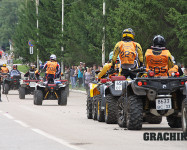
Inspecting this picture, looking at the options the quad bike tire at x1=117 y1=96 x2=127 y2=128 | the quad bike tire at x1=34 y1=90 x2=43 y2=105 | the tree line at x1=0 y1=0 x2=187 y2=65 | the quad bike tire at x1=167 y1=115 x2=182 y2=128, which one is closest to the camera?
the quad bike tire at x1=117 y1=96 x2=127 y2=128

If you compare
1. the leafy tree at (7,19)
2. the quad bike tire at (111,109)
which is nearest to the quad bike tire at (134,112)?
the quad bike tire at (111,109)

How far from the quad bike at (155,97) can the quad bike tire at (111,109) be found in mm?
2119

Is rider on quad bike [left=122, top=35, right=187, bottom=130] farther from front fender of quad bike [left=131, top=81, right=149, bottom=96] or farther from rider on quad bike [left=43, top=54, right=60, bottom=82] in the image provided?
rider on quad bike [left=43, top=54, right=60, bottom=82]

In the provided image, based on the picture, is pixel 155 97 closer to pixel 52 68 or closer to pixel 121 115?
pixel 121 115

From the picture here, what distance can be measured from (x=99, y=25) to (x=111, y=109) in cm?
3140

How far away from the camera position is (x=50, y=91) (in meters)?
32.1

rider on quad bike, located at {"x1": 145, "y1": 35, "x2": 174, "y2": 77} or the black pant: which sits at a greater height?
rider on quad bike, located at {"x1": 145, "y1": 35, "x2": 174, "y2": 77}

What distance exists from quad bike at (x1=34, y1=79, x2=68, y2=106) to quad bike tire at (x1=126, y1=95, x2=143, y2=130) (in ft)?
52.6

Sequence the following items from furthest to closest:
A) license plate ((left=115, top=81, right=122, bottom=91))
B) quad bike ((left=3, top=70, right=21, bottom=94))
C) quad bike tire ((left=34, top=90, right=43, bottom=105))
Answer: quad bike ((left=3, top=70, right=21, bottom=94)) → quad bike tire ((left=34, top=90, right=43, bottom=105)) → license plate ((left=115, top=81, right=122, bottom=91))

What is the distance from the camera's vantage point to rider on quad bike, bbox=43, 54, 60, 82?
31.8 metres

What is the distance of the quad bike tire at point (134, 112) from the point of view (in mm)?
15758

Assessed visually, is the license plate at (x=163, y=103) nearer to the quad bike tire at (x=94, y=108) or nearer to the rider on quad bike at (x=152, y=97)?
the rider on quad bike at (x=152, y=97)

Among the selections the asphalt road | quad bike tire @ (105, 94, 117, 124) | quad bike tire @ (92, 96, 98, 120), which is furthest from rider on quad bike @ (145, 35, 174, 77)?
quad bike tire @ (92, 96, 98, 120)

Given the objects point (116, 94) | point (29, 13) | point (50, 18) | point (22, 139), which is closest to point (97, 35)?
point (50, 18)
